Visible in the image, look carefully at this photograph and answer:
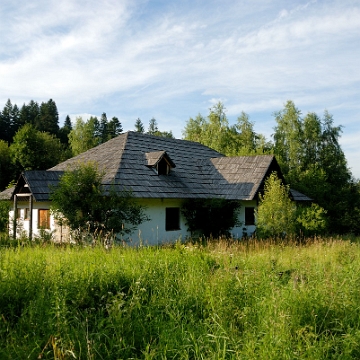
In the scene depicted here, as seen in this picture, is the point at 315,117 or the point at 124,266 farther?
the point at 315,117

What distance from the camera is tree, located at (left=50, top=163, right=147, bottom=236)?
1357cm

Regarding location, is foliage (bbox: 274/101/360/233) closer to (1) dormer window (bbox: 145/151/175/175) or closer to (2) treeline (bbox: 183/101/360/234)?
(2) treeline (bbox: 183/101/360/234)

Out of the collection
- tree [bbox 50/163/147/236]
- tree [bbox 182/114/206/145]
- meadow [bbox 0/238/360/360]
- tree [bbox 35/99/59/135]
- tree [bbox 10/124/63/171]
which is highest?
tree [bbox 35/99/59/135]

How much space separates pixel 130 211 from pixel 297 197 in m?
12.7

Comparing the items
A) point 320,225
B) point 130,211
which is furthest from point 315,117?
point 130,211

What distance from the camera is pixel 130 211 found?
1458cm

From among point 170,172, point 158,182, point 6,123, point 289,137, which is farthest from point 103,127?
point 158,182

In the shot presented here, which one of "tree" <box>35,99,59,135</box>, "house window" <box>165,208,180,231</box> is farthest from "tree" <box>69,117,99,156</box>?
"house window" <box>165,208,180,231</box>

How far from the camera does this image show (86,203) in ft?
45.0

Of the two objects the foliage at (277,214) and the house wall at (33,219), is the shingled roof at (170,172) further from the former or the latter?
the foliage at (277,214)

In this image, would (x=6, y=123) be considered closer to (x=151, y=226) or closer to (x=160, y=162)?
(x=160, y=162)

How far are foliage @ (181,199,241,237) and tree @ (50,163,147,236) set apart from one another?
520 centimetres

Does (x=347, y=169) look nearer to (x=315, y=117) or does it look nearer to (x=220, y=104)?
(x=315, y=117)

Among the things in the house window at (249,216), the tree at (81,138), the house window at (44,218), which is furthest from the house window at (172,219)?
the tree at (81,138)
